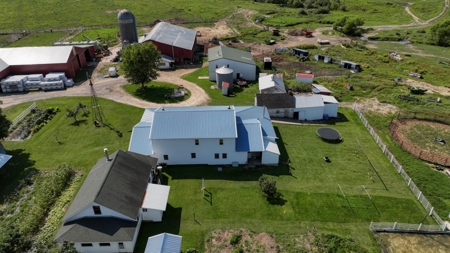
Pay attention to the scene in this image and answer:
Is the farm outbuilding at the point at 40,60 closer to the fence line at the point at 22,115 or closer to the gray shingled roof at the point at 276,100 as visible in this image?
the fence line at the point at 22,115

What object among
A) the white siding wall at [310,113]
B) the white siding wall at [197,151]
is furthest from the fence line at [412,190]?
the white siding wall at [197,151]

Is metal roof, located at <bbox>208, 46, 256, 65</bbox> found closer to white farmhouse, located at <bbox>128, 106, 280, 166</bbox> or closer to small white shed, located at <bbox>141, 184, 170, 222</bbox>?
white farmhouse, located at <bbox>128, 106, 280, 166</bbox>

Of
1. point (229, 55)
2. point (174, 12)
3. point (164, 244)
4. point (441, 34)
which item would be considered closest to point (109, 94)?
point (229, 55)

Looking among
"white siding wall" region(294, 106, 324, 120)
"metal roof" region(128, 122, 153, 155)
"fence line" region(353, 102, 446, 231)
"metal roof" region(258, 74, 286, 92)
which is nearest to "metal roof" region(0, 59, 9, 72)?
"metal roof" region(128, 122, 153, 155)

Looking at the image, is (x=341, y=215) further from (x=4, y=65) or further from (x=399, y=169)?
(x=4, y=65)

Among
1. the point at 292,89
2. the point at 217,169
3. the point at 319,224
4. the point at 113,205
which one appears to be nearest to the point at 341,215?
the point at 319,224

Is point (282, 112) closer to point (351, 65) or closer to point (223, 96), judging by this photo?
point (223, 96)
